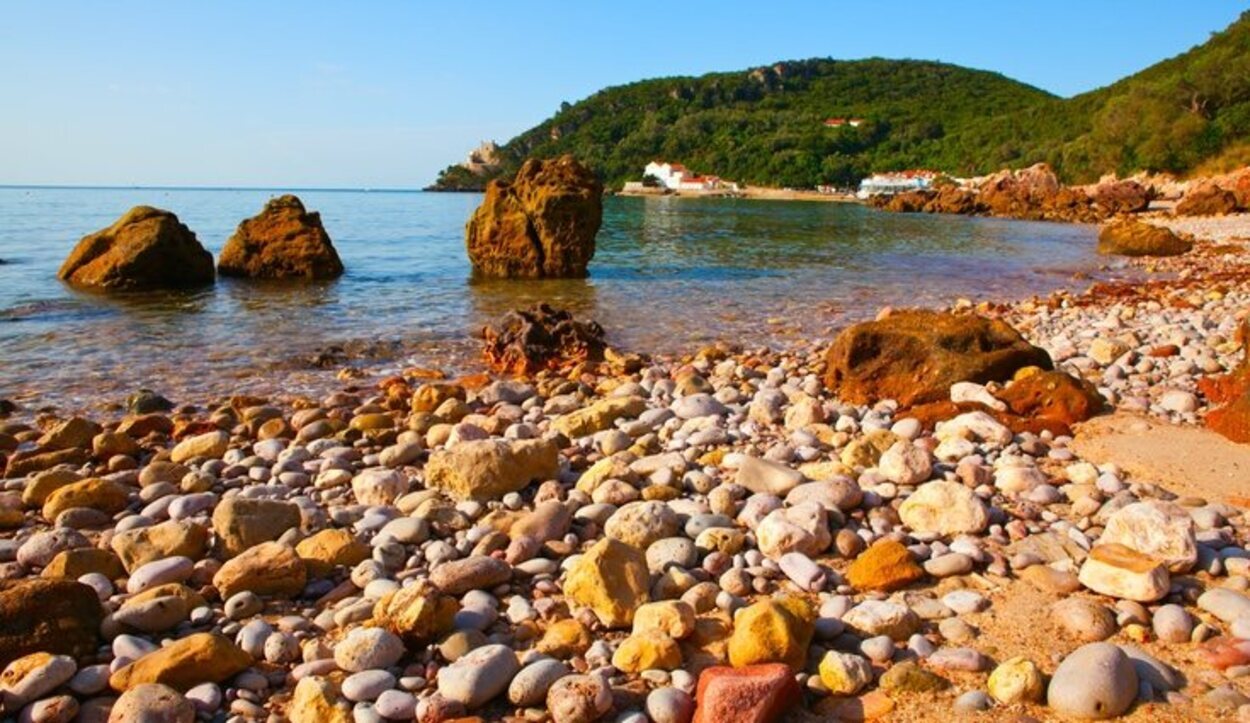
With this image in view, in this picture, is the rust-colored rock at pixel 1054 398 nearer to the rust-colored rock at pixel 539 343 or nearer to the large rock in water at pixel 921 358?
the large rock in water at pixel 921 358

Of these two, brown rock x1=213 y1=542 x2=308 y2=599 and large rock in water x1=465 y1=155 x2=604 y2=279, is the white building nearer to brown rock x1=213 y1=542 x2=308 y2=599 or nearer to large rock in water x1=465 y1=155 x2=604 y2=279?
large rock in water x1=465 y1=155 x2=604 y2=279

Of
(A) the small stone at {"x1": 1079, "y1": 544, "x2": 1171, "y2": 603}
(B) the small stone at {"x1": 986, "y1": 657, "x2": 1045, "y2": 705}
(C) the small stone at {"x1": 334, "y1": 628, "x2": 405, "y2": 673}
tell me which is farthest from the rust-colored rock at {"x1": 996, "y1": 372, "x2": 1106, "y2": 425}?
(C) the small stone at {"x1": 334, "y1": 628, "x2": 405, "y2": 673}

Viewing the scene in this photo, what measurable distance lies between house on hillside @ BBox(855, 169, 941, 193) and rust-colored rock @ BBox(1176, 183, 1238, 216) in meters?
71.8

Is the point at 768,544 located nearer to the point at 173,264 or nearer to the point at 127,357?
the point at 127,357

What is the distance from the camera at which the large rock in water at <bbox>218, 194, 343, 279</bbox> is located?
20.4 metres

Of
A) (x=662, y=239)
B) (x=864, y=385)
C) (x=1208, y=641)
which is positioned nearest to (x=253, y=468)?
(x=864, y=385)

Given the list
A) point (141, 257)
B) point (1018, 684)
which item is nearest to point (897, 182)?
point (141, 257)

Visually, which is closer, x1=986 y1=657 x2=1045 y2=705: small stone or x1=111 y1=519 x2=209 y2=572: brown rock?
x1=986 y1=657 x2=1045 y2=705: small stone

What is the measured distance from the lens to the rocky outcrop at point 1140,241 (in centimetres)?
2469

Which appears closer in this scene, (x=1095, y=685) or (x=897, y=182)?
(x=1095, y=685)

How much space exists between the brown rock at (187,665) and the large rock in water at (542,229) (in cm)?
1828

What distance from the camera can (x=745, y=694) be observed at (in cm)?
285

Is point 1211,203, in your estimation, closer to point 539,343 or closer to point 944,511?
point 539,343

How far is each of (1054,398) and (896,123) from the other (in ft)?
482
